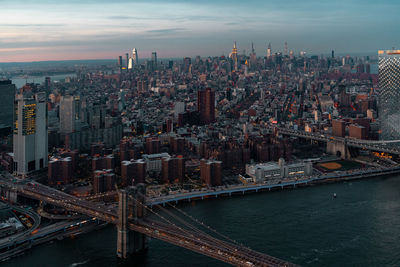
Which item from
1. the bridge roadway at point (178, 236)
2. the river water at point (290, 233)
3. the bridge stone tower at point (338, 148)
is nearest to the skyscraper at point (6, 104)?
the bridge roadway at point (178, 236)

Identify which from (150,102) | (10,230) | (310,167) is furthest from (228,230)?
(150,102)

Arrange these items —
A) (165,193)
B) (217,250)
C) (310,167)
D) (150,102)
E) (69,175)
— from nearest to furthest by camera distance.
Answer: (217,250) < (165,193) < (69,175) < (310,167) < (150,102)

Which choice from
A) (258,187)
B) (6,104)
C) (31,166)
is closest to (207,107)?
(6,104)

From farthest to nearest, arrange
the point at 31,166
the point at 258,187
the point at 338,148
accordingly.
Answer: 1. the point at 338,148
2. the point at 31,166
3. the point at 258,187

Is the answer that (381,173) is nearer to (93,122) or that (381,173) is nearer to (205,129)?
(205,129)

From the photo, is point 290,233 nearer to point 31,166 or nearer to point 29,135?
point 31,166
